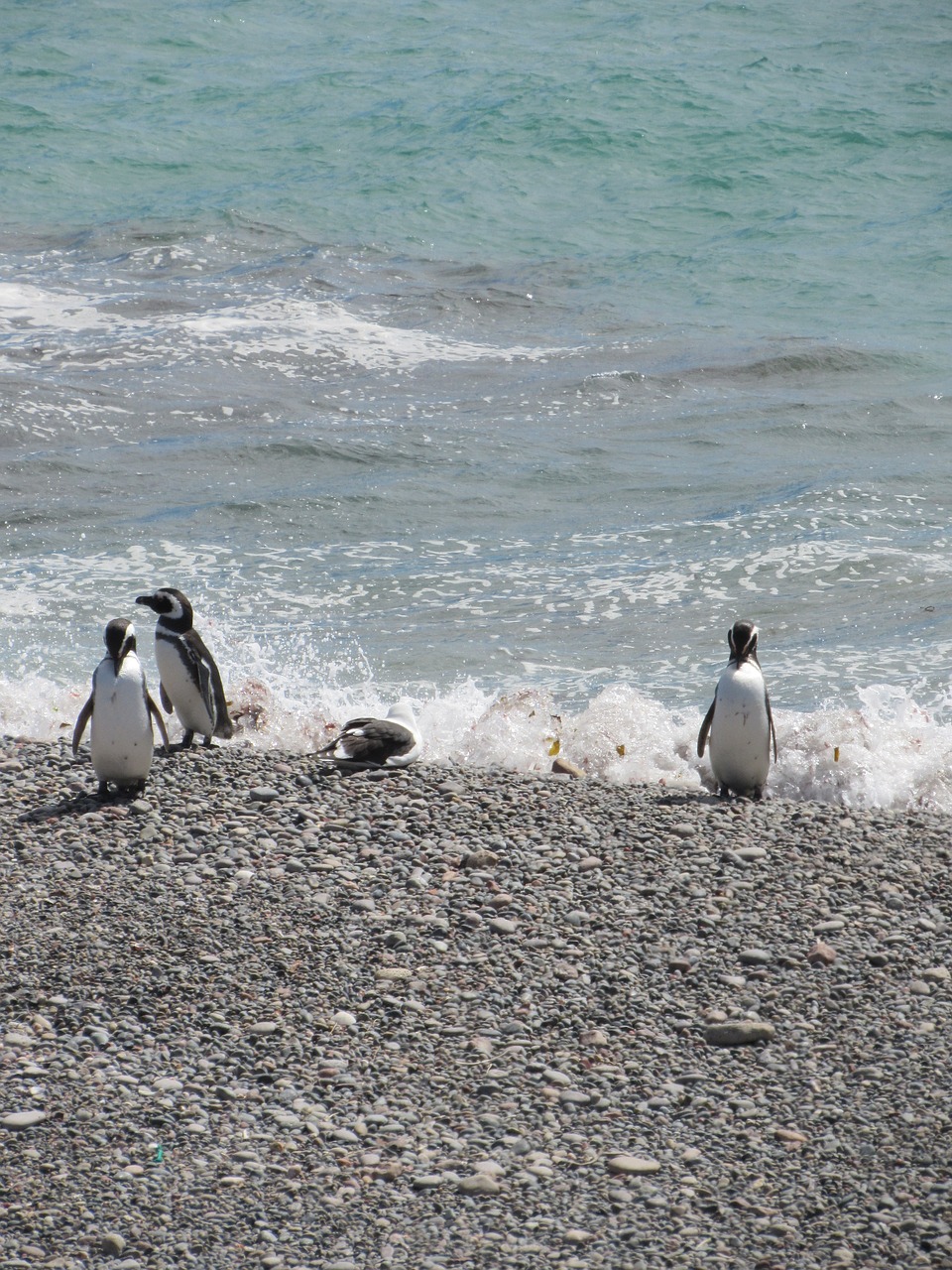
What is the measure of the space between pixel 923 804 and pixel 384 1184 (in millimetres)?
3770

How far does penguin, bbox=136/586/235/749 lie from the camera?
697 centimetres

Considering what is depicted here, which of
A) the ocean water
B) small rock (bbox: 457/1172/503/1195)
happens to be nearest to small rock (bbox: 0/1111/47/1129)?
small rock (bbox: 457/1172/503/1195)

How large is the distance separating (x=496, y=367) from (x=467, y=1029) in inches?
489

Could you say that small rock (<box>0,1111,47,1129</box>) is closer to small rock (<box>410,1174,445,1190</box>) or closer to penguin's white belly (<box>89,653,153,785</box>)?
small rock (<box>410,1174,445,1190</box>)

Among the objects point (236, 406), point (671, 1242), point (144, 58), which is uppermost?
point (144, 58)

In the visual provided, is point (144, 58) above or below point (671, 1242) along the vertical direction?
above

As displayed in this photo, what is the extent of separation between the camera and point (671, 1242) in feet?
11.6

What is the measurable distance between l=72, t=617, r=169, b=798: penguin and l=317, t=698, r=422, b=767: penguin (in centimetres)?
84

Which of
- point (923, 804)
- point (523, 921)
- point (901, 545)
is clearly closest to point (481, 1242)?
point (523, 921)

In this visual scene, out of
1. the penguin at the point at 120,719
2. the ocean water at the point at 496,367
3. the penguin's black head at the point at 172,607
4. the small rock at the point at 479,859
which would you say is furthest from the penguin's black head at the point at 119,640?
the small rock at the point at 479,859

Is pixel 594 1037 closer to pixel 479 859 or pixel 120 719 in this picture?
pixel 479 859

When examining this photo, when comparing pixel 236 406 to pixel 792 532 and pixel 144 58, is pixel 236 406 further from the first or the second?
pixel 144 58

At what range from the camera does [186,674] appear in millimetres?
6965

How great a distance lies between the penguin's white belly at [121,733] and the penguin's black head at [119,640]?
125 millimetres
